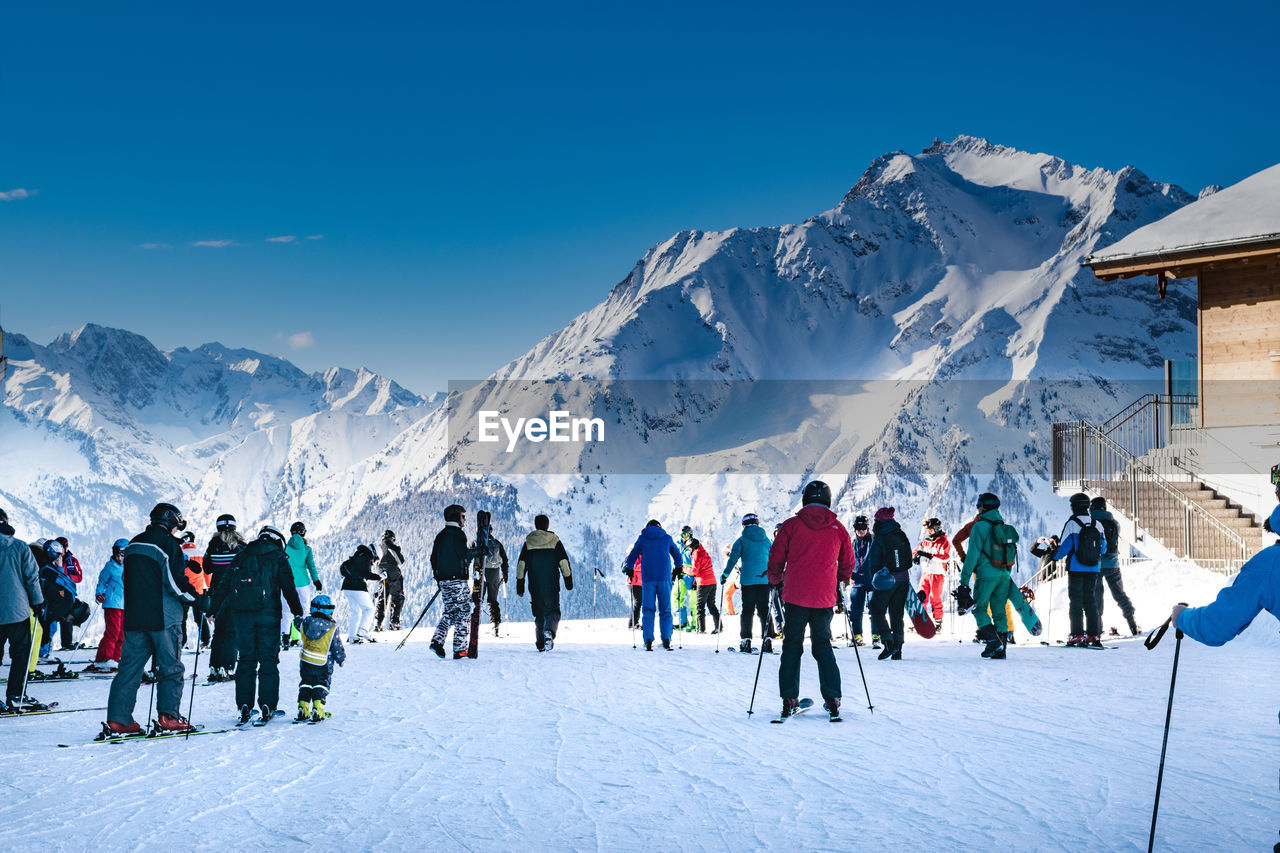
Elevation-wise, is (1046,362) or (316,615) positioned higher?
(1046,362)

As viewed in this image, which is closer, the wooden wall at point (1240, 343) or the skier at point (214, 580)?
the skier at point (214, 580)

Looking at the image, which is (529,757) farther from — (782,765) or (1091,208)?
(1091,208)

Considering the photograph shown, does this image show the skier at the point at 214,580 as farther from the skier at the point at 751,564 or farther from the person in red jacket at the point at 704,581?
the person in red jacket at the point at 704,581

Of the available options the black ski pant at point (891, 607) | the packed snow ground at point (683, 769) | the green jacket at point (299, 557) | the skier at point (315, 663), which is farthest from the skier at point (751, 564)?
the skier at point (315, 663)

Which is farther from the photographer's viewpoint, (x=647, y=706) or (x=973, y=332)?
(x=973, y=332)

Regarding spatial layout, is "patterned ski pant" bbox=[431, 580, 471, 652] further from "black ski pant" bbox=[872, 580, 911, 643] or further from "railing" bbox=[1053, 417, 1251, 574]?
"railing" bbox=[1053, 417, 1251, 574]

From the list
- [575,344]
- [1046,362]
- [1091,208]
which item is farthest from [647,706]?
[1091,208]

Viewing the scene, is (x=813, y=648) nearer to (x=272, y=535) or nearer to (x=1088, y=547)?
(x=272, y=535)
